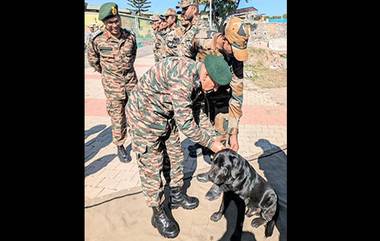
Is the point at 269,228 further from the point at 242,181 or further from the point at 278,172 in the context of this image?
the point at 278,172

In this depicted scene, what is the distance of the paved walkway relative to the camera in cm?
446

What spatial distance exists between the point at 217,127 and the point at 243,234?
5.80 ft

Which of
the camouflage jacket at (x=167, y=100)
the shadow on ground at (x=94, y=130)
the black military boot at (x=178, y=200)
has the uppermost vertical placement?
the camouflage jacket at (x=167, y=100)

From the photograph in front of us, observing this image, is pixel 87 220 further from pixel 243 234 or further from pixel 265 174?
pixel 265 174

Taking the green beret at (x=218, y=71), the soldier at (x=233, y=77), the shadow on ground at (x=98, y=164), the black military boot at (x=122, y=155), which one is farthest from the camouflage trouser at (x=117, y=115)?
the green beret at (x=218, y=71)

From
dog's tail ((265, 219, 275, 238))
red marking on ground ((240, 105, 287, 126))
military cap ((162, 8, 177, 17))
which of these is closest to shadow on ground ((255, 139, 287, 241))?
dog's tail ((265, 219, 275, 238))

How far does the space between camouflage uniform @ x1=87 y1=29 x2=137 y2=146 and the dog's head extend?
2.74m

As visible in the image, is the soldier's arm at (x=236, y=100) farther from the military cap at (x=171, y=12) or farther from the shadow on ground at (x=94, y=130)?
the shadow on ground at (x=94, y=130)

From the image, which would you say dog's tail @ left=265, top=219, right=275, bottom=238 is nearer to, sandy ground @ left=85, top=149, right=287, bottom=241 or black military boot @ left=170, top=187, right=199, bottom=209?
sandy ground @ left=85, top=149, right=287, bottom=241

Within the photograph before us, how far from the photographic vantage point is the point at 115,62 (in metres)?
4.95

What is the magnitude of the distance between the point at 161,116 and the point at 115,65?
85.9 inches

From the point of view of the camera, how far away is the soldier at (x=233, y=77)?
3.71 meters

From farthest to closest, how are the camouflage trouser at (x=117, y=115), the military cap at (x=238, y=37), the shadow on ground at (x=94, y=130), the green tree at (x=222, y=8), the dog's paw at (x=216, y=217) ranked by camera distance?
the green tree at (x=222, y=8), the shadow on ground at (x=94, y=130), the camouflage trouser at (x=117, y=115), the military cap at (x=238, y=37), the dog's paw at (x=216, y=217)

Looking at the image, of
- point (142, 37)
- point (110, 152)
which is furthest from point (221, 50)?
point (142, 37)
